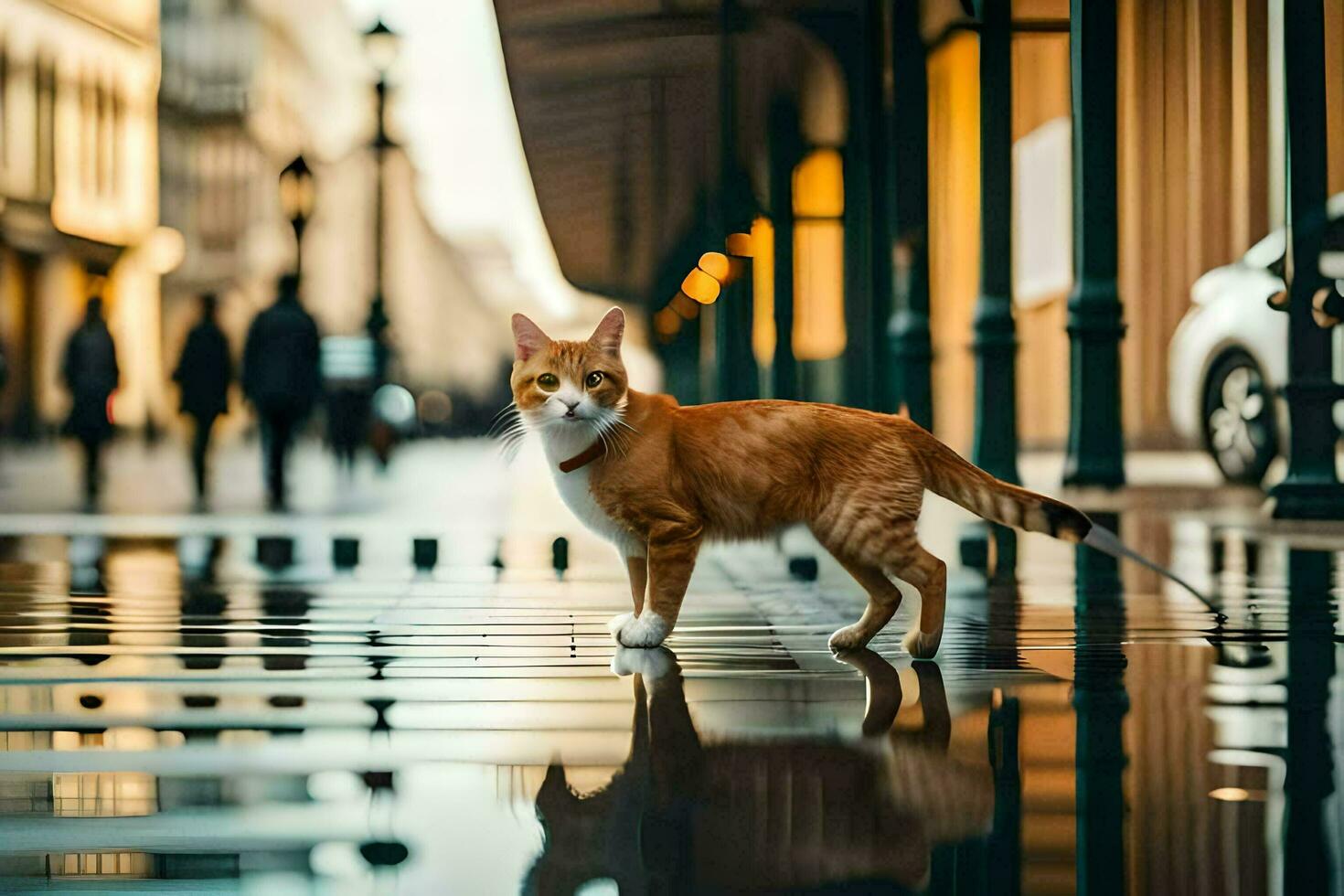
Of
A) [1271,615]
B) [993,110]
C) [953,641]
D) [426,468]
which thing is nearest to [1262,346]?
[993,110]

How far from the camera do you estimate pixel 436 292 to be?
57.8 meters

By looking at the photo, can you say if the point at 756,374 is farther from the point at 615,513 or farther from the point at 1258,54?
the point at 615,513

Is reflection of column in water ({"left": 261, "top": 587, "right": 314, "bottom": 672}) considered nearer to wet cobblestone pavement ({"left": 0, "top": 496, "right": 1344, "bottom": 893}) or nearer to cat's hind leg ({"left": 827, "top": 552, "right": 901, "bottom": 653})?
wet cobblestone pavement ({"left": 0, "top": 496, "right": 1344, "bottom": 893})

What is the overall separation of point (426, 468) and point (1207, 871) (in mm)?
19680

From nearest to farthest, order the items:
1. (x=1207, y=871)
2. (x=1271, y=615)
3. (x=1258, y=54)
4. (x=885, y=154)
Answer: (x=1207, y=871), (x=1271, y=615), (x=885, y=154), (x=1258, y=54)

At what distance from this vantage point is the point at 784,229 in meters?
17.8

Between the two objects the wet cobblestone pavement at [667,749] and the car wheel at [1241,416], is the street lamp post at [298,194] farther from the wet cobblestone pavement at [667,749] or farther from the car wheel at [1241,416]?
the wet cobblestone pavement at [667,749]

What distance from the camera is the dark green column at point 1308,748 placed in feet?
7.65

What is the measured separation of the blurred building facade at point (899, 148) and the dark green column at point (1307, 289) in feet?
8.12

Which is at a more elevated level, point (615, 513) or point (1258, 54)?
point (1258, 54)

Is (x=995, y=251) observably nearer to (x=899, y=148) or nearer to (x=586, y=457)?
(x=899, y=148)

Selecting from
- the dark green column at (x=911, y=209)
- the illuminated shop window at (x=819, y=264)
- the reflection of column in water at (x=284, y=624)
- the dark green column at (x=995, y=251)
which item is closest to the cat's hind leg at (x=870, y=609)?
the reflection of column in water at (x=284, y=624)

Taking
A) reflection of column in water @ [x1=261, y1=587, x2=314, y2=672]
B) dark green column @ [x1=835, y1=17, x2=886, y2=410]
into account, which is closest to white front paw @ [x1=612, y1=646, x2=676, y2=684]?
reflection of column in water @ [x1=261, y1=587, x2=314, y2=672]

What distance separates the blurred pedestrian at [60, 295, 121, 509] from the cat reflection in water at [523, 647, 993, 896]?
39.0ft
